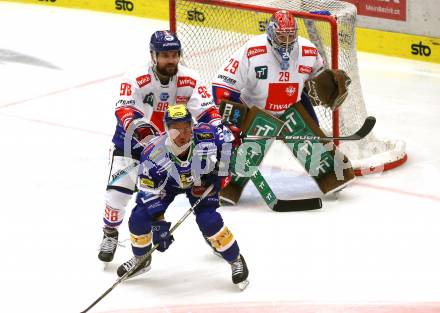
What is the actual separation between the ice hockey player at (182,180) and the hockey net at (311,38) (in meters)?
1.59

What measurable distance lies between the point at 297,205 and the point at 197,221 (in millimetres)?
1191

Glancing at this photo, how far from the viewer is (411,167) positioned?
6.38 meters

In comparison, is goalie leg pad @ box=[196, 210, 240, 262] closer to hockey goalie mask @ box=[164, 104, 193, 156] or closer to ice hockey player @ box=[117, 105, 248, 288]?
ice hockey player @ box=[117, 105, 248, 288]

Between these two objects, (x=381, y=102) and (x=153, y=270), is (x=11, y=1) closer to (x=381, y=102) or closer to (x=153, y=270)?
(x=381, y=102)

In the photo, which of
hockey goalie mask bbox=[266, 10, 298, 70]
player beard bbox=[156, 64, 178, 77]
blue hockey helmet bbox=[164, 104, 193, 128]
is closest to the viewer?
blue hockey helmet bbox=[164, 104, 193, 128]

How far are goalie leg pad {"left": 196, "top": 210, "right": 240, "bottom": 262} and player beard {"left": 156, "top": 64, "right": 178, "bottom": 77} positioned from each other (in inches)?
30.8

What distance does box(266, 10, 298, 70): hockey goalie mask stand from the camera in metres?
5.61

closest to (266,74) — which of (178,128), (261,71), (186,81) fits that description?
(261,71)

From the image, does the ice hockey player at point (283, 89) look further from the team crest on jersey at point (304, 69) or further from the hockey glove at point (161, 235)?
the hockey glove at point (161, 235)

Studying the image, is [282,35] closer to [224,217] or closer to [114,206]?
[224,217]

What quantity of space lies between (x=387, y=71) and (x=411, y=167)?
197cm

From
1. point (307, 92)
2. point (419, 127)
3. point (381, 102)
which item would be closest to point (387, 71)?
point (381, 102)

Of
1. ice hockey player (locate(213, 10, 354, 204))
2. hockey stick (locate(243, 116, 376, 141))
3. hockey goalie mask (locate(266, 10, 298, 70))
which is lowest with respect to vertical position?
hockey stick (locate(243, 116, 376, 141))

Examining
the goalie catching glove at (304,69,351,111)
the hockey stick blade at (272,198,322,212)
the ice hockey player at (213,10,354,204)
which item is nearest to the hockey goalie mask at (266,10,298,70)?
the ice hockey player at (213,10,354,204)
